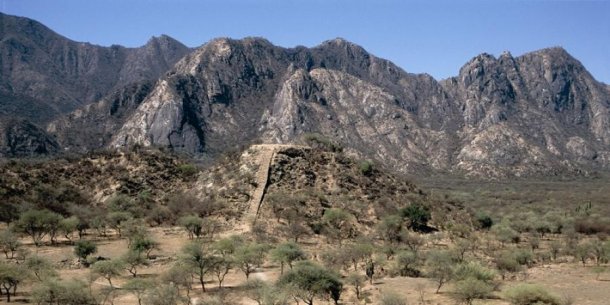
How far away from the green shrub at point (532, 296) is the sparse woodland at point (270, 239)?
9 centimetres

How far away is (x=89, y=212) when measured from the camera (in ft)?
258

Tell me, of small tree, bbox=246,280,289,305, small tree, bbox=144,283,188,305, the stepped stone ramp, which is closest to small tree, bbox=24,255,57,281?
small tree, bbox=144,283,188,305

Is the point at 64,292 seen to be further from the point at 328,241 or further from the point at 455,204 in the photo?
the point at 455,204

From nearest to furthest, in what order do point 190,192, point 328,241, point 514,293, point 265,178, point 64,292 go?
point 64,292 < point 514,293 < point 328,241 < point 265,178 < point 190,192

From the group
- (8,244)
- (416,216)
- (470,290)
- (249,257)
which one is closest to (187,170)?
(416,216)

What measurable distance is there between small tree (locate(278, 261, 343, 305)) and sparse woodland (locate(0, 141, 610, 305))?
0.12m

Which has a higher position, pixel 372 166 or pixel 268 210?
pixel 372 166

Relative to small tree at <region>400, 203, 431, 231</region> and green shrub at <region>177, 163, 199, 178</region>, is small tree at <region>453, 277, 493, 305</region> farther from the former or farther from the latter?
green shrub at <region>177, 163, 199, 178</region>

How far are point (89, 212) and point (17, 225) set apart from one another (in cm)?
1224

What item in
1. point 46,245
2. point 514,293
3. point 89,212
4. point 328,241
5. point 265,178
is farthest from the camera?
point 265,178

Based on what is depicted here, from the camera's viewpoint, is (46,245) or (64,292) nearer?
(64,292)

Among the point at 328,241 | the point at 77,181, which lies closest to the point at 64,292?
the point at 328,241

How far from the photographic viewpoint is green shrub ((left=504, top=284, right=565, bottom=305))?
130 ft

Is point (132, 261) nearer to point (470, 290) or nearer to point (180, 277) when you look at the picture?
point (180, 277)
